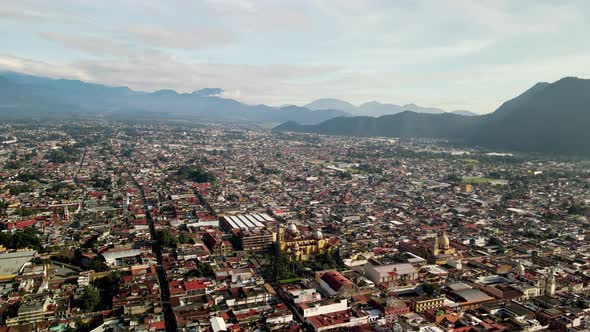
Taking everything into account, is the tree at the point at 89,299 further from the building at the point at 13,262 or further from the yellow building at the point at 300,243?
the yellow building at the point at 300,243

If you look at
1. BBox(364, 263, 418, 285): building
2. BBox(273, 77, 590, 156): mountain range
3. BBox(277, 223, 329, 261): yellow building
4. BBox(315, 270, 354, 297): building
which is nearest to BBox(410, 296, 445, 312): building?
BBox(364, 263, 418, 285): building

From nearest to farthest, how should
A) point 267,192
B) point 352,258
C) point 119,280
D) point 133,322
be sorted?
→ point 133,322, point 119,280, point 352,258, point 267,192

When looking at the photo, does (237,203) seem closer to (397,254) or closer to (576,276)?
(397,254)

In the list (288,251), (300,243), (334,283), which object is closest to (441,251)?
(300,243)

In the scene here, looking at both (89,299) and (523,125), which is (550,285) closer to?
(89,299)

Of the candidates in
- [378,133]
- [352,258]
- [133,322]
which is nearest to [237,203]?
[352,258]
